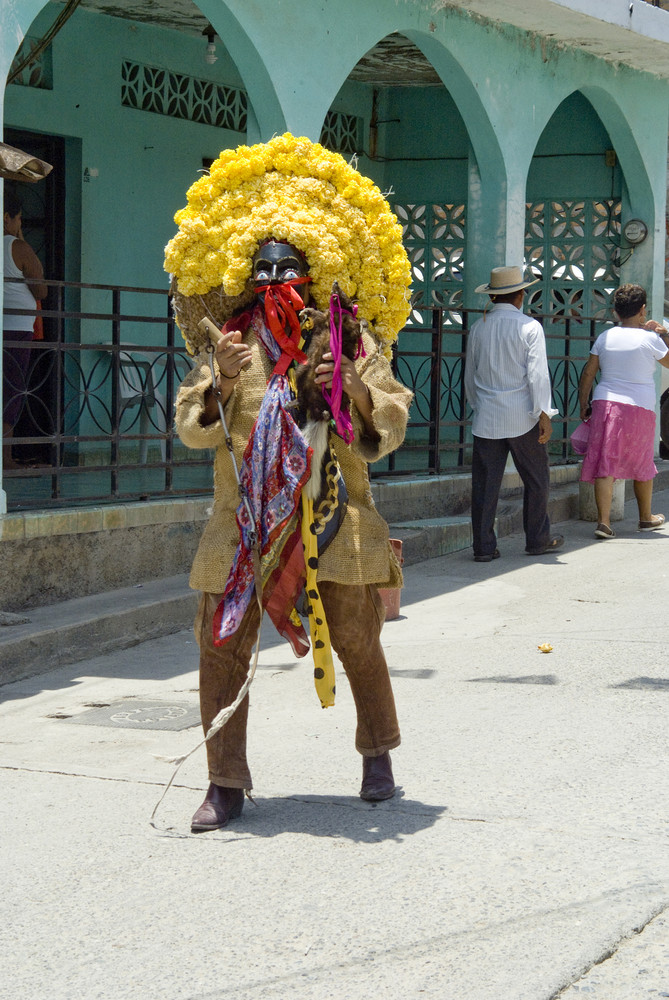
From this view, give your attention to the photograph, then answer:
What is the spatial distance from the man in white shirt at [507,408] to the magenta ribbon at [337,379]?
531 cm

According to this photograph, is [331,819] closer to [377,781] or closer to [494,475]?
[377,781]

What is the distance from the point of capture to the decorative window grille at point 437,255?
1298 centimetres

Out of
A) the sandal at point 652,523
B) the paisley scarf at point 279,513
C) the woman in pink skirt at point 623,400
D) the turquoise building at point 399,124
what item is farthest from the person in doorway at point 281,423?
the sandal at point 652,523

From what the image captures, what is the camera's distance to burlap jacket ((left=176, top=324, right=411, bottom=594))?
421 cm

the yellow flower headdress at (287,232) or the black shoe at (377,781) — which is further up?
the yellow flower headdress at (287,232)

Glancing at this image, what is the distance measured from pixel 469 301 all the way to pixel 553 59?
85.9 inches

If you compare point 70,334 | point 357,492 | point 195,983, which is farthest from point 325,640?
point 70,334

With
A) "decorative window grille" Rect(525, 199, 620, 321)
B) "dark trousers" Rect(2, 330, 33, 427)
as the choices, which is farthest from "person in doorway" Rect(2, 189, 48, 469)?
"decorative window grille" Rect(525, 199, 620, 321)

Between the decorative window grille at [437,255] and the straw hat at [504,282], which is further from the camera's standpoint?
the decorative window grille at [437,255]

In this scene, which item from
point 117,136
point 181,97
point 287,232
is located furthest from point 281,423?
point 181,97

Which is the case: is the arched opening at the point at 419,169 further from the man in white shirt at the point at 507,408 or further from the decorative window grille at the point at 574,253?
the man in white shirt at the point at 507,408

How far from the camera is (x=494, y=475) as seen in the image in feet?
31.3

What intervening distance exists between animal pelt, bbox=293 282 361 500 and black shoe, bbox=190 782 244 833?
0.96 meters

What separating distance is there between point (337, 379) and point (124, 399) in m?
6.39
